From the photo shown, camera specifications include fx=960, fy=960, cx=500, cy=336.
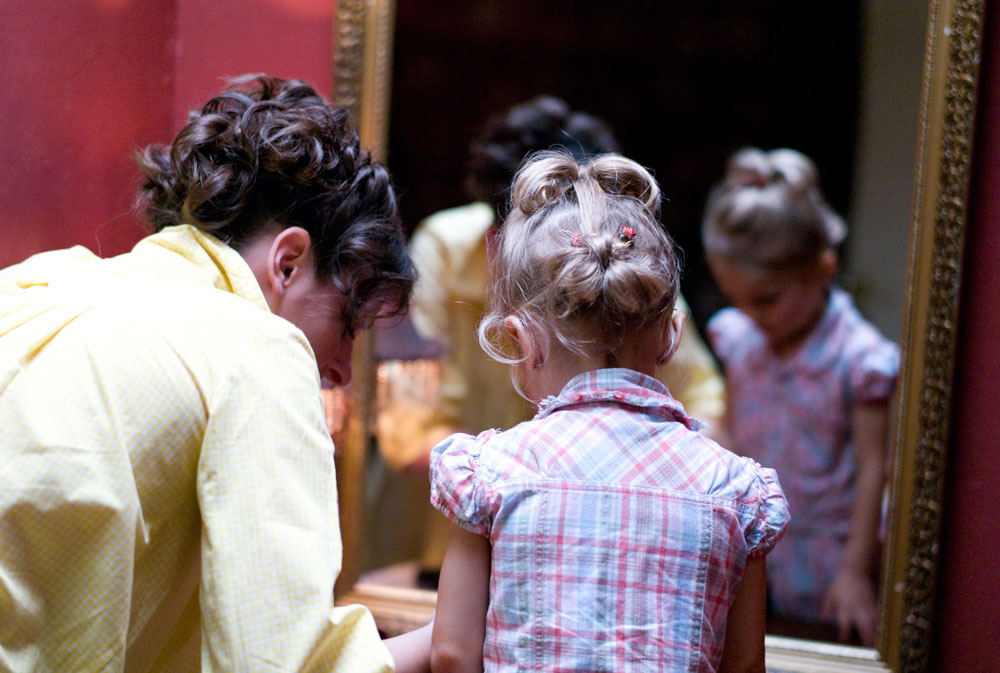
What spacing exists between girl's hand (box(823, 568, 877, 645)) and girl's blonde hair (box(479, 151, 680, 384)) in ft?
2.26

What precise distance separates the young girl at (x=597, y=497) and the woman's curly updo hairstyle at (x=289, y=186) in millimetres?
191

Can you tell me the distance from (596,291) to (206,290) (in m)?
0.37

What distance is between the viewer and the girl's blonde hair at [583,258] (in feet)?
2.89

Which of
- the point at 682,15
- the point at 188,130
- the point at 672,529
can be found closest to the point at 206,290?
the point at 188,130

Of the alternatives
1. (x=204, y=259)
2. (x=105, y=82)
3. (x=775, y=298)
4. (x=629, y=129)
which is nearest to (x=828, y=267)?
(x=775, y=298)

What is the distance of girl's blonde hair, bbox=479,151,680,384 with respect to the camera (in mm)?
881

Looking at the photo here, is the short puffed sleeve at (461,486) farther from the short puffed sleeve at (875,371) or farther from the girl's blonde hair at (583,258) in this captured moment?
the short puffed sleeve at (875,371)

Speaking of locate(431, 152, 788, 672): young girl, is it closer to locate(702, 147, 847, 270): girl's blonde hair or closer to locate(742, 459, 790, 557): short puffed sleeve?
locate(742, 459, 790, 557): short puffed sleeve

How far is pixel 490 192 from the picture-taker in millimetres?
1520

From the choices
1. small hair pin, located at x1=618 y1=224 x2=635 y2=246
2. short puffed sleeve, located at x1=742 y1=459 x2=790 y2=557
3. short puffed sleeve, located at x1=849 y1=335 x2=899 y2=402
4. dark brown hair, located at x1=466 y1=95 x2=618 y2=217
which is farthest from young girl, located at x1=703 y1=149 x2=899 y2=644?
small hair pin, located at x1=618 y1=224 x2=635 y2=246

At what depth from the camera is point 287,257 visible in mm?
1007

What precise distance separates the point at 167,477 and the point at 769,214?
1.03 metres

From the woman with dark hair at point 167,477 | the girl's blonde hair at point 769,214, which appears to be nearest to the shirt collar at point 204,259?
the woman with dark hair at point 167,477

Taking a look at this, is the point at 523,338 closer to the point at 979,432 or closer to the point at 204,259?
the point at 204,259
